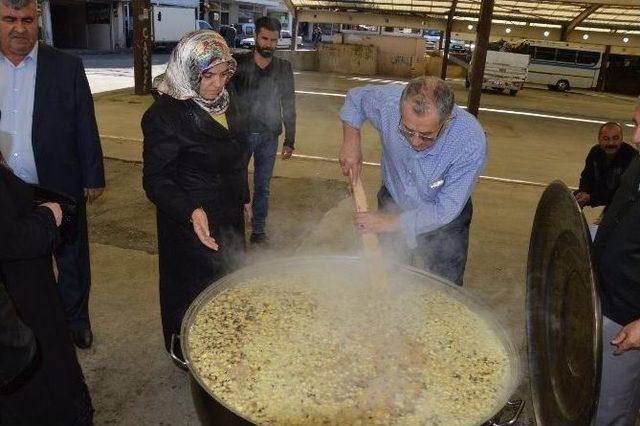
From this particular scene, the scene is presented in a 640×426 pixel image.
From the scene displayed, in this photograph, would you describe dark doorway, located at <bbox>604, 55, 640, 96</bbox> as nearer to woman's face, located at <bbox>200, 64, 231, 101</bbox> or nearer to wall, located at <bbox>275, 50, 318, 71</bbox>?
wall, located at <bbox>275, 50, 318, 71</bbox>

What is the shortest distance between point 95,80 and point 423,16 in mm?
14775

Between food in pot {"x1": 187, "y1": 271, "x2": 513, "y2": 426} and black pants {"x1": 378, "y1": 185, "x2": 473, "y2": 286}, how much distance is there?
19.5 inches

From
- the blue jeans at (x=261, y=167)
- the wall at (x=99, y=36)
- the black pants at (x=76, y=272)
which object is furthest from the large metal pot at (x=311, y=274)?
the wall at (x=99, y=36)

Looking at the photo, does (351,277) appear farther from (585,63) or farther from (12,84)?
(585,63)

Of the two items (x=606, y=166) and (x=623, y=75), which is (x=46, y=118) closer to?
(x=606, y=166)

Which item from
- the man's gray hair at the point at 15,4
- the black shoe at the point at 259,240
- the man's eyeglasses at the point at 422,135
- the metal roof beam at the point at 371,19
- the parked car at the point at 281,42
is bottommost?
A: the black shoe at the point at 259,240

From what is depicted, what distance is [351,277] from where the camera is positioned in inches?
105

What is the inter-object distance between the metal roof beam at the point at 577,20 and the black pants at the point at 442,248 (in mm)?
18375

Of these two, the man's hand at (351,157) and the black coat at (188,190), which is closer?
the black coat at (188,190)

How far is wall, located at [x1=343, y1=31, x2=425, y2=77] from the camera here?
942 inches

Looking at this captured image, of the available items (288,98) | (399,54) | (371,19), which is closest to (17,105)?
(288,98)

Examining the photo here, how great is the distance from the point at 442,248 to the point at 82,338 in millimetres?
2323

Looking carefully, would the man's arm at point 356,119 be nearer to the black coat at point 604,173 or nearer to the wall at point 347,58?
the black coat at point 604,173

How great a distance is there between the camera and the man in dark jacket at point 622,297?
1.99 meters
